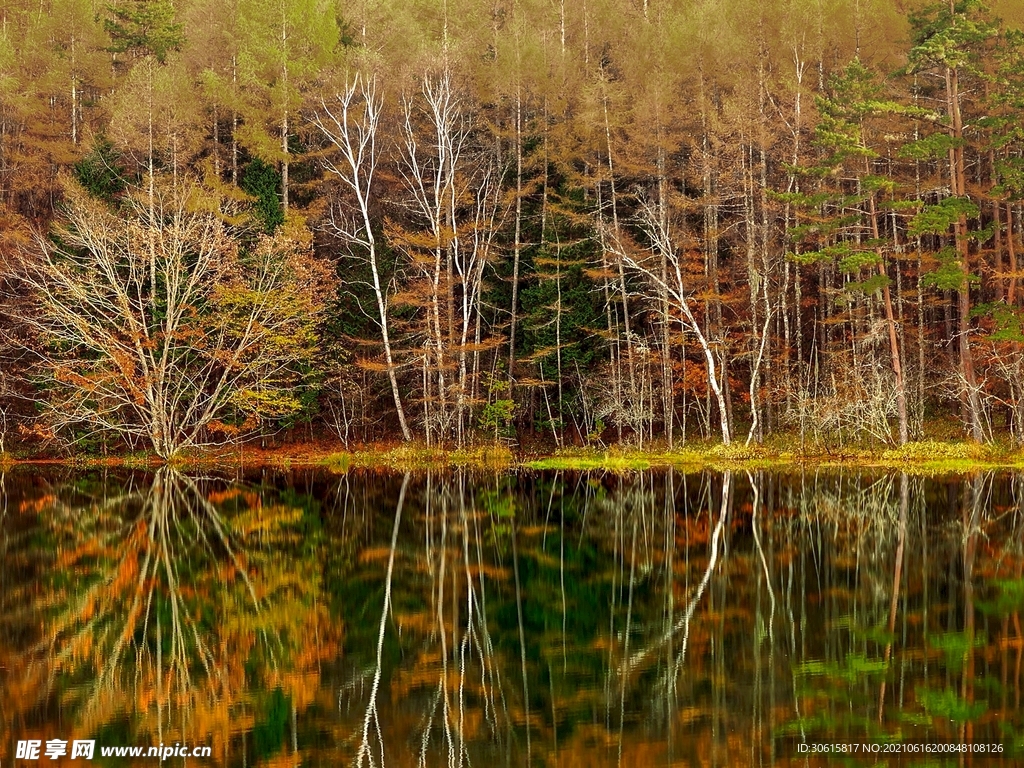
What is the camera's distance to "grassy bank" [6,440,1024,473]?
2945cm

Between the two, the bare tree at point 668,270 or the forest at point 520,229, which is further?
the forest at point 520,229

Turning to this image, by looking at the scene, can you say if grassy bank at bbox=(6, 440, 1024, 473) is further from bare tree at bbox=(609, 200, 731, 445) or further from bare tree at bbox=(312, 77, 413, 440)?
bare tree at bbox=(312, 77, 413, 440)

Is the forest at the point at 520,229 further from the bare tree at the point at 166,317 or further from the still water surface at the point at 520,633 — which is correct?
the still water surface at the point at 520,633

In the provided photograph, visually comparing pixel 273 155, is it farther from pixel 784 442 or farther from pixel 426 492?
pixel 784 442

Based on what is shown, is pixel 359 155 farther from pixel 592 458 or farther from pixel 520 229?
pixel 592 458

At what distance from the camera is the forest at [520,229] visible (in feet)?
108

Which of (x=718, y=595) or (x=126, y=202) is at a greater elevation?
(x=126, y=202)

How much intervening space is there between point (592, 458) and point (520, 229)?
10.3m

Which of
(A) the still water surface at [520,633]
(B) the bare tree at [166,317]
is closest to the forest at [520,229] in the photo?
(B) the bare tree at [166,317]

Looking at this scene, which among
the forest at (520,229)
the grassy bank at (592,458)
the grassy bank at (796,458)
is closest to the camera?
the grassy bank at (796,458)

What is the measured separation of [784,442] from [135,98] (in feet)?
83.2

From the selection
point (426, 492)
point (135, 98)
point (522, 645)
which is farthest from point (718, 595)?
point (135, 98)

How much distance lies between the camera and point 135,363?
34.4 metres

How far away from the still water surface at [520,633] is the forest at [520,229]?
46.7 ft
